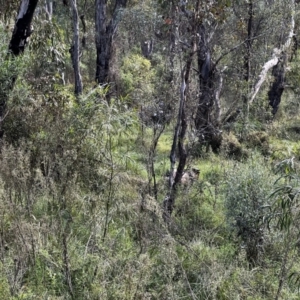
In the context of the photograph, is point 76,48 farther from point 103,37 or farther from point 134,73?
point 134,73

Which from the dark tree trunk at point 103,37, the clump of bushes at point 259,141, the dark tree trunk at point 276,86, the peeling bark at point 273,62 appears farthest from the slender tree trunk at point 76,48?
the dark tree trunk at point 276,86

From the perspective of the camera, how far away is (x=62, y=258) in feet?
13.0

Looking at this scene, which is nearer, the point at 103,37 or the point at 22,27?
the point at 22,27

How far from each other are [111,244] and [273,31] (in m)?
9.84

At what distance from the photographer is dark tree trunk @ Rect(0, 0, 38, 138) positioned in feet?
19.5

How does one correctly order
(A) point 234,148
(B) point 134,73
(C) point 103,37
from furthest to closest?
(B) point 134,73 < (C) point 103,37 < (A) point 234,148

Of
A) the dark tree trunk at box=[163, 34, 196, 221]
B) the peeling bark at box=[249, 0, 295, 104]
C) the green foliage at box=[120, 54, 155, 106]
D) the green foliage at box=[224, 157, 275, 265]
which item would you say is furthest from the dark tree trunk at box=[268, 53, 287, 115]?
the green foliage at box=[224, 157, 275, 265]

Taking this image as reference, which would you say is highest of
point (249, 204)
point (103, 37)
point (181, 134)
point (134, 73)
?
point (103, 37)

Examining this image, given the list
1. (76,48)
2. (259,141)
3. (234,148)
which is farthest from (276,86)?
(76,48)

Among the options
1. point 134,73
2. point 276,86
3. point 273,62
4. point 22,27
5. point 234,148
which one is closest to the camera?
point 22,27

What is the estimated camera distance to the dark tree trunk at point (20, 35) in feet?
19.5

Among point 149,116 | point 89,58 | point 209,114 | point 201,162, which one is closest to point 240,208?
point 149,116

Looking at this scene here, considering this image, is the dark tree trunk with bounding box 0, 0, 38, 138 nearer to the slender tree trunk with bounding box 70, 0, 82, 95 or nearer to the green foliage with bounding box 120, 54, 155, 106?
the slender tree trunk with bounding box 70, 0, 82, 95

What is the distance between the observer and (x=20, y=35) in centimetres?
612
